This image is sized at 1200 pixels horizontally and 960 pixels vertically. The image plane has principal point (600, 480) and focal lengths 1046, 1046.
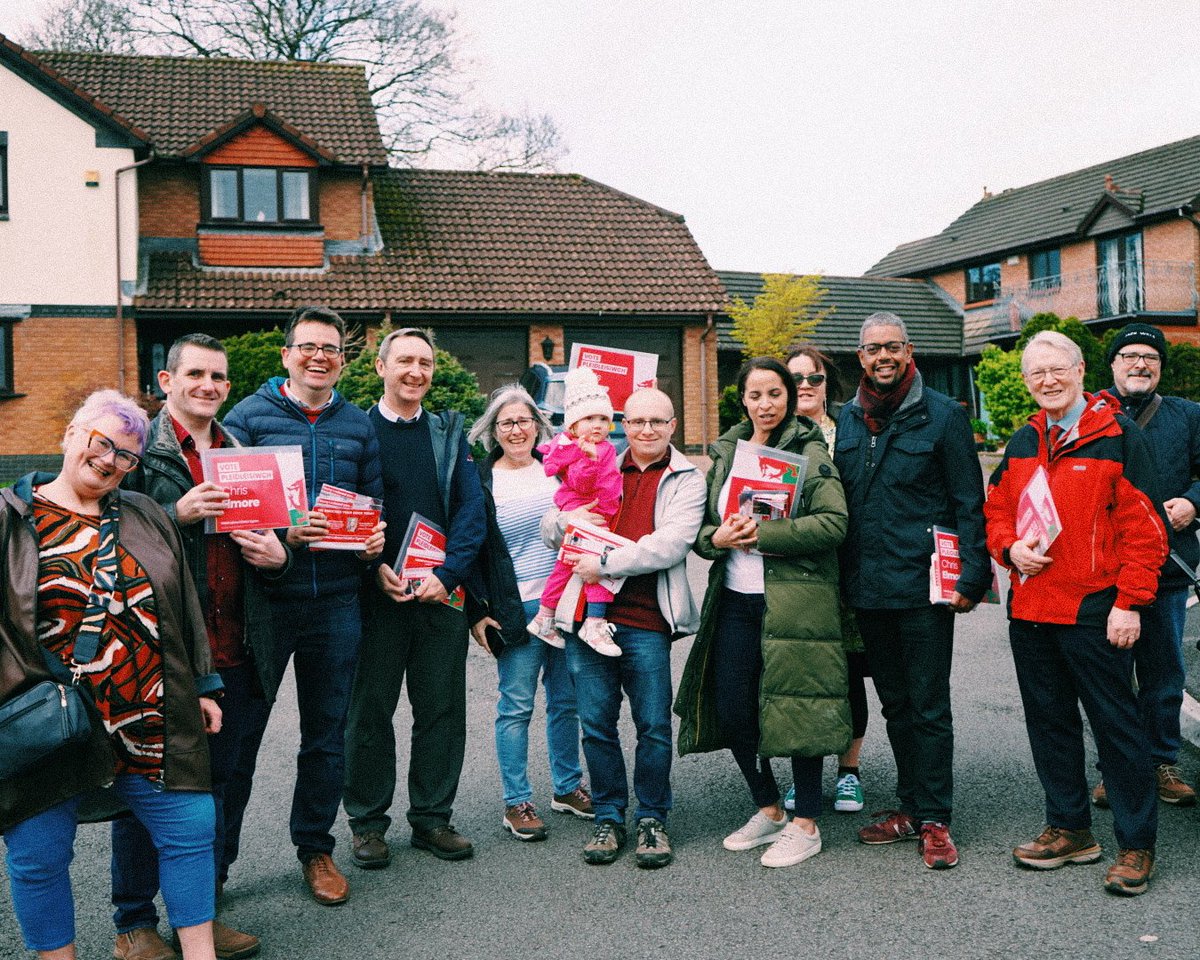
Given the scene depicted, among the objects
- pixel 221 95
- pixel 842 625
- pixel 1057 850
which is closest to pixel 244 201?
pixel 221 95

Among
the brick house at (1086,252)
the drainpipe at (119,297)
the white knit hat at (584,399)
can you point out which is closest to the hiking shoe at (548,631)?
the white knit hat at (584,399)

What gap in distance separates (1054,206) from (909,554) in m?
33.4

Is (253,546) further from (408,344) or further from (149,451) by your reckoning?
(408,344)

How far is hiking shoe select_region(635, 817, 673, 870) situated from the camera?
441 cm

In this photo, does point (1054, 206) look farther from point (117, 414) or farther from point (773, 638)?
point (117, 414)

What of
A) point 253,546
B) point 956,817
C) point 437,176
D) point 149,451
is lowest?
point 956,817

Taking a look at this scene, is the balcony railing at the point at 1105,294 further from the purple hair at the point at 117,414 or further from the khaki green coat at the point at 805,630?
the purple hair at the point at 117,414

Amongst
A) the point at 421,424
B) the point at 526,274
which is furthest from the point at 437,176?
the point at 421,424

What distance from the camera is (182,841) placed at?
10.6ft

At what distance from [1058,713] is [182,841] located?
11.2ft

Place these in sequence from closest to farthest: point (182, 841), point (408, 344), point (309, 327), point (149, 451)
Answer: point (182, 841) < point (149, 451) < point (309, 327) < point (408, 344)

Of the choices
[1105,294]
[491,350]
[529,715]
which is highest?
[1105,294]

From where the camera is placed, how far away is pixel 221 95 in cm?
2231

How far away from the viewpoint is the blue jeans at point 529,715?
16.2 feet
